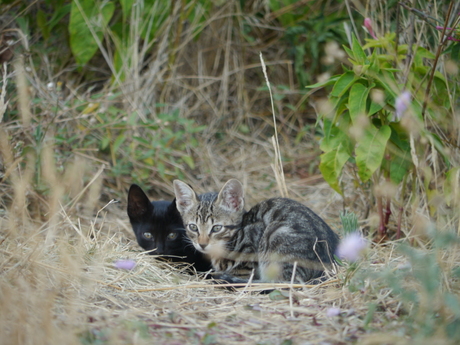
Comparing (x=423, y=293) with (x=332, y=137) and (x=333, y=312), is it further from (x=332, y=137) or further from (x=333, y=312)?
(x=332, y=137)

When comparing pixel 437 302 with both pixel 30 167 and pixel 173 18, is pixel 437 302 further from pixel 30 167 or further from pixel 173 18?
pixel 173 18

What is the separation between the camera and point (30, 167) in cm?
404

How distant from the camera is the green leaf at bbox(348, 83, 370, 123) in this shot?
3.34 m

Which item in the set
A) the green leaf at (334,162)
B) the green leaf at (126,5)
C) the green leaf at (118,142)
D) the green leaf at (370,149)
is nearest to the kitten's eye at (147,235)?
the green leaf at (118,142)

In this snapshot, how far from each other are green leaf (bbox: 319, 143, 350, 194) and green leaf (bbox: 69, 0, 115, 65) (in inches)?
122

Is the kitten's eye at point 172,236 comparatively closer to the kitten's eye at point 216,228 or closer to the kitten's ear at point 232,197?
the kitten's eye at point 216,228

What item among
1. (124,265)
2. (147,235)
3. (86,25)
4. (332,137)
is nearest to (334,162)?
(332,137)

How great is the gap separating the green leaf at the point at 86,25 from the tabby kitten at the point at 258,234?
8.27ft

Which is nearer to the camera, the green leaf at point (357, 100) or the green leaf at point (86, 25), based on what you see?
the green leaf at point (357, 100)

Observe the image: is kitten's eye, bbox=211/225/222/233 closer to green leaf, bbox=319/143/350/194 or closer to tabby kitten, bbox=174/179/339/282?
tabby kitten, bbox=174/179/339/282

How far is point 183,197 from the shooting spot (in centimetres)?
395

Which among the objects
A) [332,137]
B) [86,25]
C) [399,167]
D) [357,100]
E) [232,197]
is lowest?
[232,197]

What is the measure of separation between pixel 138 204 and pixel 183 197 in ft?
1.20

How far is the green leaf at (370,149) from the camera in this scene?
132 inches
